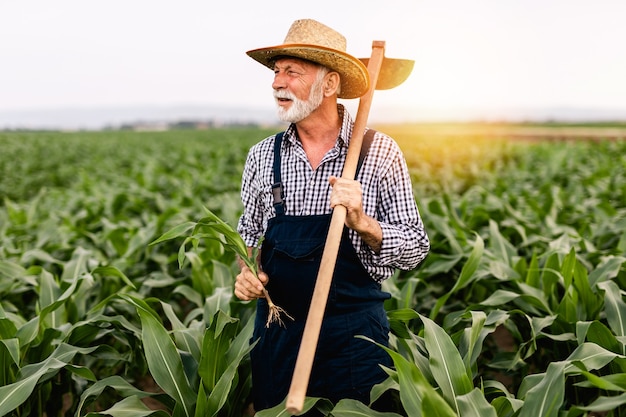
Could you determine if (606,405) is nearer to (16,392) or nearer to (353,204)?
(353,204)

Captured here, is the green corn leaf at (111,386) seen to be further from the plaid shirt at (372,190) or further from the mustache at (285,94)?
the mustache at (285,94)

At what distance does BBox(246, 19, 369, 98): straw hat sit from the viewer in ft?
6.08

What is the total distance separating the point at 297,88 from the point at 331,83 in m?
0.13

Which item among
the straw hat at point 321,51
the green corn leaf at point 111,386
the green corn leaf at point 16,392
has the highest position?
the straw hat at point 321,51

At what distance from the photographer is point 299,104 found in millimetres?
1934

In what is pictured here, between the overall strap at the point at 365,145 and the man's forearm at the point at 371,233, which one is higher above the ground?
the overall strap at the point at 365,145

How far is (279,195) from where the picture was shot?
2.02 meters

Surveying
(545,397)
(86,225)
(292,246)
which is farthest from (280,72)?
Result: (86,225)

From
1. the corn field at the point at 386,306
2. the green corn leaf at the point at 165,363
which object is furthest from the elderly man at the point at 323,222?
the green corn leaf at the point at 165,363

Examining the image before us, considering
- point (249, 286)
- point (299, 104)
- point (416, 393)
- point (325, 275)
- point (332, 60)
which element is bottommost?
point (416, 393)

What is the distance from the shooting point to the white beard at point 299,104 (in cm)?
193

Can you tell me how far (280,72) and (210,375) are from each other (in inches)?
42.9

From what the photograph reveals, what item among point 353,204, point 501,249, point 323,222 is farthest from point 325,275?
point 501,249

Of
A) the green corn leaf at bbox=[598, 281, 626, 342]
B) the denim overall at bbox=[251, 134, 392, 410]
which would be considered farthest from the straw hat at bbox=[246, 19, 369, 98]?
the green corn leaf at bbox=[598, 281, 626, 342]
